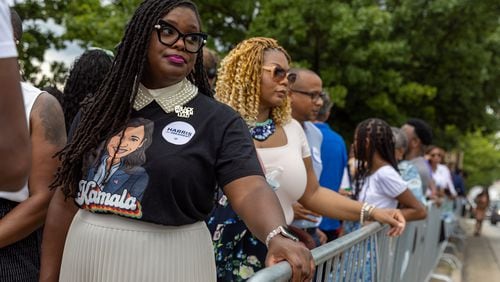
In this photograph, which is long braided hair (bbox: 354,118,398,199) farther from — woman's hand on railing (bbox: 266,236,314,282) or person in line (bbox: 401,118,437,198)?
woman's hand on railing (bbox: 266,236,314,282)

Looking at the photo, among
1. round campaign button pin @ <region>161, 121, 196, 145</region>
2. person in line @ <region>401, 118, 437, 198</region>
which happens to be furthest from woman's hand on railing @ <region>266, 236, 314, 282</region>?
person in line @ <region>401, 118, 437, 198</region>

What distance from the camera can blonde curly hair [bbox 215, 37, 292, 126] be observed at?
2.99 m

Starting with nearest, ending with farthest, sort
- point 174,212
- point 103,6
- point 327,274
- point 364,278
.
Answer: point 174,212 → point 327,274 → point 364,278 → point 103,6

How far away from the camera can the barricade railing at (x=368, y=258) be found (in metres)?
2.30

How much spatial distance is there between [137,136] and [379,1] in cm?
1398

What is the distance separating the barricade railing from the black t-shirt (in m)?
0.36

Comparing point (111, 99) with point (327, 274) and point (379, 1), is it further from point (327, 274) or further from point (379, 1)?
point (379, 1)

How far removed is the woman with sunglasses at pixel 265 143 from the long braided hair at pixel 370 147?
55.7 inches

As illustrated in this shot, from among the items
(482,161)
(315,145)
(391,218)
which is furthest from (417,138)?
(482,161)

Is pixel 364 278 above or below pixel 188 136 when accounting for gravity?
below

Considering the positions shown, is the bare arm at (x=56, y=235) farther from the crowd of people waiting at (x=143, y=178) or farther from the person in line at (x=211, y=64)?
the person in line at (x=211, y=64)

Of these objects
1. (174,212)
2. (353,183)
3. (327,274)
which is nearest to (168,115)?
(174,212)

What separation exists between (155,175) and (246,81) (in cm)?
119

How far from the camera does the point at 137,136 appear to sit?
2.00 m
